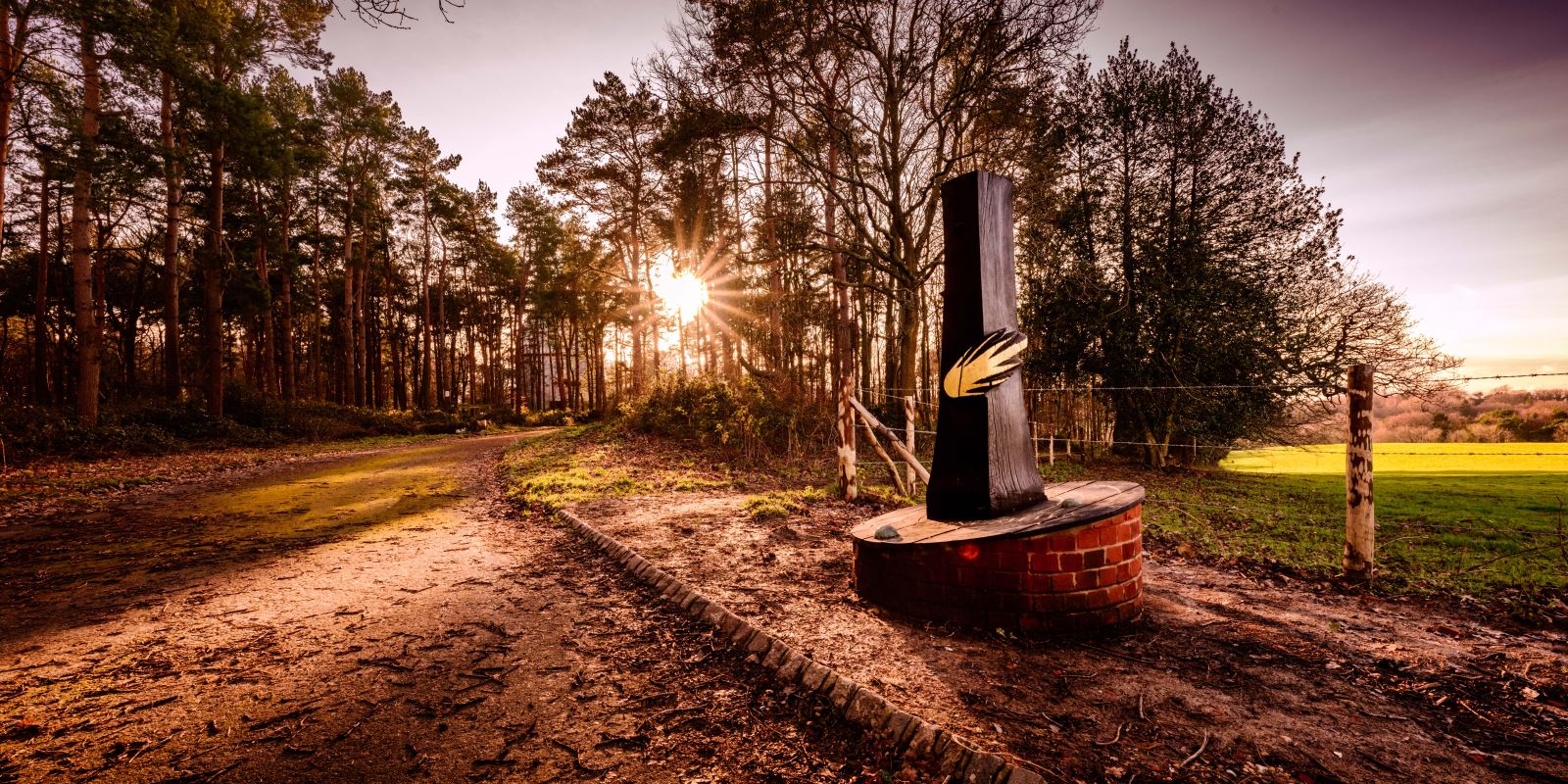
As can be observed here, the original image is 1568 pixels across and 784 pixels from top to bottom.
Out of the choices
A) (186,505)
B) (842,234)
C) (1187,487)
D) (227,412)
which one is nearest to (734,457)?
(842,234)

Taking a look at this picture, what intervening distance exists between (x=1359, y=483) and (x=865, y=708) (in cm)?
440

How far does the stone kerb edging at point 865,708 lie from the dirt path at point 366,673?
11cm

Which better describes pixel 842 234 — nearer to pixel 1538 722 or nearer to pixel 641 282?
pixel 641 282

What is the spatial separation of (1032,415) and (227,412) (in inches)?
902

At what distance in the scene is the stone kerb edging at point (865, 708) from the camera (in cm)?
185

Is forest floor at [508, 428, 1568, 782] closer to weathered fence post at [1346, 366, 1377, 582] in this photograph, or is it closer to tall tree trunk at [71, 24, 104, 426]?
weathered fence post at [1346, 366, 1377, 582]

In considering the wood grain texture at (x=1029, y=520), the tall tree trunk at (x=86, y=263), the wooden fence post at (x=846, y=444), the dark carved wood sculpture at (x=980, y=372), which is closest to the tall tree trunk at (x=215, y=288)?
the tall tree trunk at (x=86, y=263)

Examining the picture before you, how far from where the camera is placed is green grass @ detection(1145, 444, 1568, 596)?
4.38 m

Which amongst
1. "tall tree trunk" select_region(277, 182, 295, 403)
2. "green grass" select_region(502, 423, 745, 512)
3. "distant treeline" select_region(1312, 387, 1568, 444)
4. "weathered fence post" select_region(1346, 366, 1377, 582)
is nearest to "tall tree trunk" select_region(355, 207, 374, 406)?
"tall tree trunk" select_region(277, 182, 295, 403)

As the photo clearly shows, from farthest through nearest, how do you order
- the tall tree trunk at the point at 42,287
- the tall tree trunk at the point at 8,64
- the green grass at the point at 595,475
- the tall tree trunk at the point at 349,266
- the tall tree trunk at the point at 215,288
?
the tall tree trunk at the point at 349,266
the tall tree trunk at the point at 42,287
the tall tree trunk at the point at 215,288
the tall tree trunk at the point at 8,64
the green grass at the point at 595,475

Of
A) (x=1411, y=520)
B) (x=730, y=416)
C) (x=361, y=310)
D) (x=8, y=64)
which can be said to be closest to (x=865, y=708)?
(x=1411, y=520)

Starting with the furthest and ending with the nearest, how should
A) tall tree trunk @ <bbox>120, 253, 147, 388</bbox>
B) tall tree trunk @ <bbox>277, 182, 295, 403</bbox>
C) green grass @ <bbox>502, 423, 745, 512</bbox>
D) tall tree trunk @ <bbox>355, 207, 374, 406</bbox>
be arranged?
tall tree trunk @ <bbox>355, 207, 374, 406</bbox> < tall tree trunk @ <bbox>120, 253, 147, 388</bbox> < tall tree trunk @ <bbox>277, 182, 295, 403</bbox> < green grass @ <bbox>502, 423, 745, 512</bbox>

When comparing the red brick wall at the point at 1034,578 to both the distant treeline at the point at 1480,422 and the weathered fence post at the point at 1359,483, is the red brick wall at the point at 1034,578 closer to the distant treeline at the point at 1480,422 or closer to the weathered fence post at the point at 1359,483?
the weathered fence post at the point at 1359,483

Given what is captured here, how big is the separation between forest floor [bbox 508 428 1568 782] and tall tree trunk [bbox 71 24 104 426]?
16.0 metres
